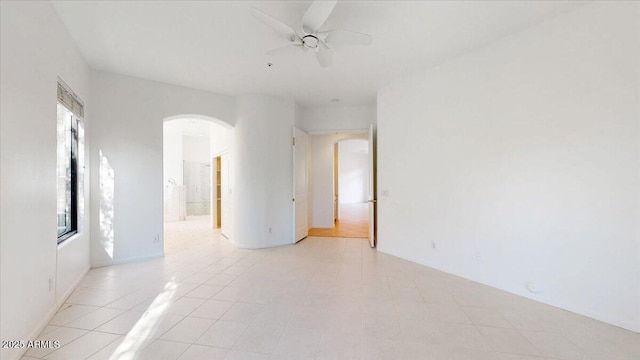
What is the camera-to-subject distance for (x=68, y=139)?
3.27m

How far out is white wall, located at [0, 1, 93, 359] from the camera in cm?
176

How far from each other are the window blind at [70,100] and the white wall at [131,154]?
489 millimetres

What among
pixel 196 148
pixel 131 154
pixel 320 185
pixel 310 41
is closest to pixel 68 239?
pixel 131 154

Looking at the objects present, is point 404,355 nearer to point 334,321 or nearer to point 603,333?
point 334,321

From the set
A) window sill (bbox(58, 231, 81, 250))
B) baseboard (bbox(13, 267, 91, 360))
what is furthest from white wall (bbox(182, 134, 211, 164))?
baseboard (bbox(13, 267, 91, 360))

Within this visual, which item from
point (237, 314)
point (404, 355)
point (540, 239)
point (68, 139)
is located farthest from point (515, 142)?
point (68, 139)

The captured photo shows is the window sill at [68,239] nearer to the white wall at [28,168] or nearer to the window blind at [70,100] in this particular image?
the white wall at [28,168]

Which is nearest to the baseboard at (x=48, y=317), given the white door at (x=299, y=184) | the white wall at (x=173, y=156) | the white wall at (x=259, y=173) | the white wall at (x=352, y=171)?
the white wall at (x=259, y=173)

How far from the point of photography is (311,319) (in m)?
2.41

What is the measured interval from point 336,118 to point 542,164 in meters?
3.87

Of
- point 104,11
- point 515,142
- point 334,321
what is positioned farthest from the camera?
point 515,142

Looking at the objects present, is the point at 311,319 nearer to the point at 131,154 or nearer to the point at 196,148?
the point at 131,154

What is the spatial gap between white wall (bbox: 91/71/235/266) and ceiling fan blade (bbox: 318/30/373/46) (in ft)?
10.6

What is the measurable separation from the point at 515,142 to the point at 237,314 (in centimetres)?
352
